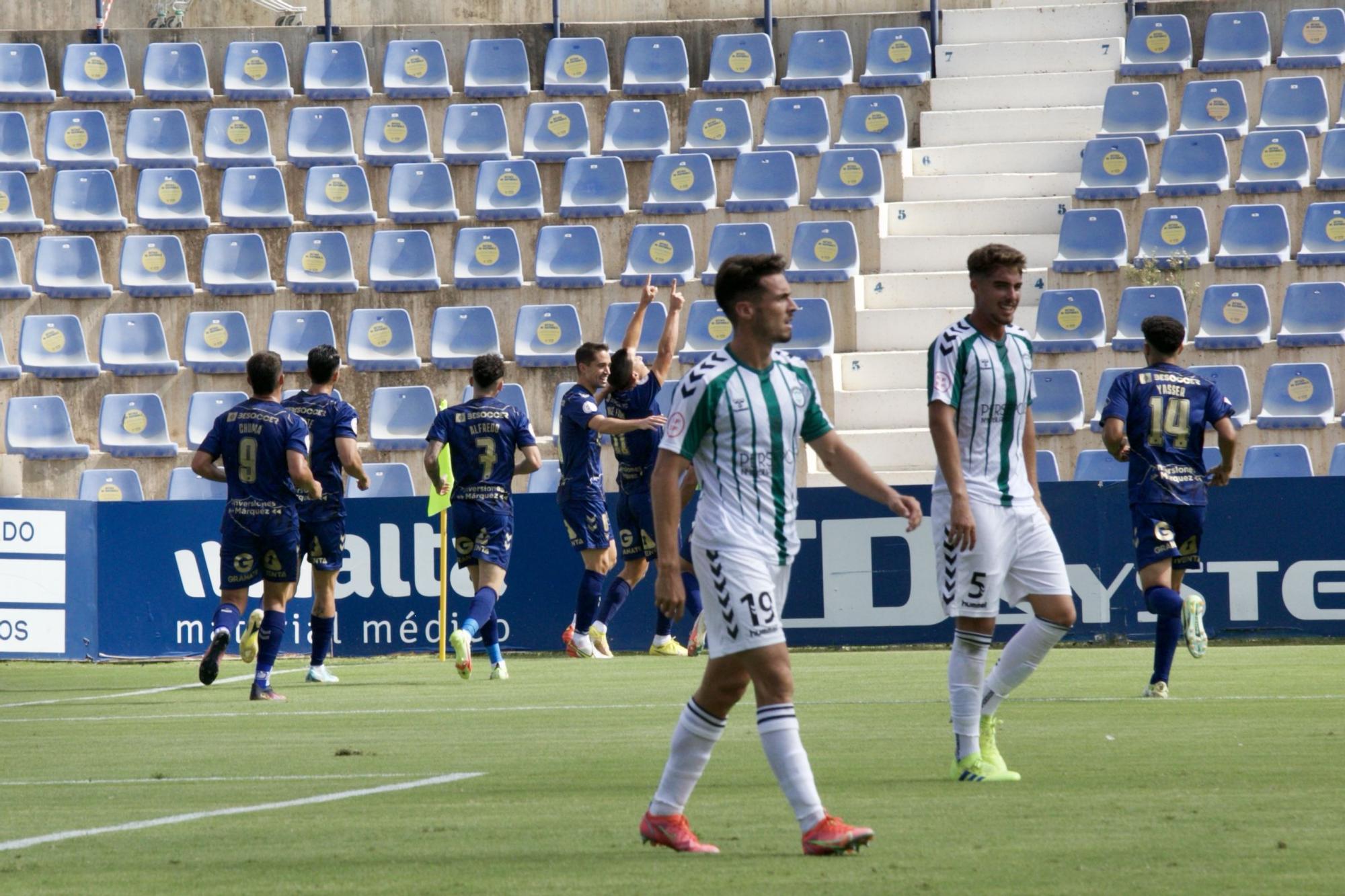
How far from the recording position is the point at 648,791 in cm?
689

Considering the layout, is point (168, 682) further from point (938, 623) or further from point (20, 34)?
point (20, 34)

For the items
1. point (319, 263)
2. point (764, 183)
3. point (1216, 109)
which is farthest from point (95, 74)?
point (1216, 109)

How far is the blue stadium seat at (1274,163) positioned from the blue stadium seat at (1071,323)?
8.47 ft

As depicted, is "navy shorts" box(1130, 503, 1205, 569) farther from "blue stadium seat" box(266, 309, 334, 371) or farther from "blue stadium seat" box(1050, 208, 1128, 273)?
"blue stadium seat" box(266, 309, 334, 371)

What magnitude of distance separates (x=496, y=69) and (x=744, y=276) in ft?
61.3

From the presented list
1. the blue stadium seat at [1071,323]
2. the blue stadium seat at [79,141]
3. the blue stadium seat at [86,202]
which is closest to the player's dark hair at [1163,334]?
the blue stadium seat at [1071,323]

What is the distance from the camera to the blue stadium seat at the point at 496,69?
23172 millimetres

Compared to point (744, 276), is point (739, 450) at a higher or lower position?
lower

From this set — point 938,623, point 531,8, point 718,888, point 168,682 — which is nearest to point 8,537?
point 168,682

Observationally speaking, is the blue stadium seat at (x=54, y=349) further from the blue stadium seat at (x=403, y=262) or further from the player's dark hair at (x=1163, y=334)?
the player's dark hair at (x=1163, y=334)

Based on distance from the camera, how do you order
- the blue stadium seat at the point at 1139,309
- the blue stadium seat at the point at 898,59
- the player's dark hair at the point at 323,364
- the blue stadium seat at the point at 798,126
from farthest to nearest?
1. the blue stadium seat at the point at 898,59
2. the blue stadium seat at the point at 798,126
3. the blue stadium seat at the point at 1139,309
4. the player's dark hair at the point at 323,364

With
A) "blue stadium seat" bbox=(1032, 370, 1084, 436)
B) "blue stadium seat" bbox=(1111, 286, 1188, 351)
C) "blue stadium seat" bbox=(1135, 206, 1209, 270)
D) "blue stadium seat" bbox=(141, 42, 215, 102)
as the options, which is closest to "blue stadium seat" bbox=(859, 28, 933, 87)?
"blue stadium seat" bbox=(1135, 206, 1209, 270)

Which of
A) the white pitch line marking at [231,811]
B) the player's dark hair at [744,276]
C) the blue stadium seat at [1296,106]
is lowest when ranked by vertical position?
the white pitch line marking at [231,811]

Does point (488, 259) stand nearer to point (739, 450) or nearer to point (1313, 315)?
point (1313, 315)
